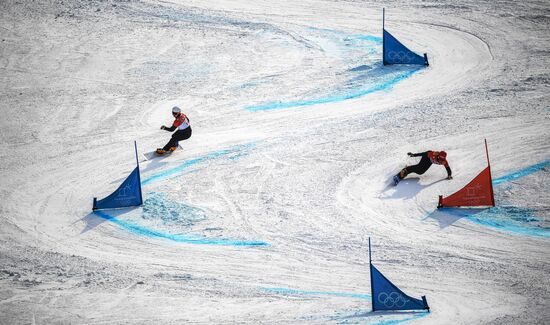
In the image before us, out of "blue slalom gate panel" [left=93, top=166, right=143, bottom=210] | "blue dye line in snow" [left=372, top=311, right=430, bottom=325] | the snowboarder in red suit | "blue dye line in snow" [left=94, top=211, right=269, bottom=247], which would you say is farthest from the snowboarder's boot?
"blue slalom gate panel" [left=93, top=166, right=143, bottom=210]

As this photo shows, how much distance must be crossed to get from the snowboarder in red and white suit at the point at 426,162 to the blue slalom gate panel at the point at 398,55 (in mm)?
5705

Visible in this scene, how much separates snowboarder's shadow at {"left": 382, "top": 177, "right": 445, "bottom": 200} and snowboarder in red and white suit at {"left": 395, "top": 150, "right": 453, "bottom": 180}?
19cm

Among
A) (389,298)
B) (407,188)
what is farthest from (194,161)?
(389,298)

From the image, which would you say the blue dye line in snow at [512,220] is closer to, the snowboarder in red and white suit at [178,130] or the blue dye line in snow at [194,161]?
the blue dye line in snow at [194,161]

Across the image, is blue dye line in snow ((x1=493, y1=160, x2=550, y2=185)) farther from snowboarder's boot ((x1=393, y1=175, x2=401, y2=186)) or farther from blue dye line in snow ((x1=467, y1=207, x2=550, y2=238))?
snowboarder's boot ((x1=393, y1=175, x2=401, y2=186))

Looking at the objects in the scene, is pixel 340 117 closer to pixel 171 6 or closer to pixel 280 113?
pixel 280 113

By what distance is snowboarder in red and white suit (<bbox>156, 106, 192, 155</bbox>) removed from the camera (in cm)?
1633

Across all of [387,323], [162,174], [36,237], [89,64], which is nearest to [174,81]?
[89,64]

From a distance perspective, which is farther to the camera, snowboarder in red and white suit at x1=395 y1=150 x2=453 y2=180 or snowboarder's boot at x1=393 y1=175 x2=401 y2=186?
snowboarder's boot at x1=393 y1=175 x2=401 y2=186

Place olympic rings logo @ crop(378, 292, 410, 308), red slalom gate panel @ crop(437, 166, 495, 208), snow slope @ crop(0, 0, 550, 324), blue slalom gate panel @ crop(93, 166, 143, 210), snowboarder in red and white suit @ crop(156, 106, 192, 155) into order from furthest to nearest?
snowboarder in red and white suit @ crop(156, 106, 192, 155), blue slalom gate panel @ crop(93, 166, 143, 210), red slalom gate panel @ crop(437, 166, 495, 208), snow slope @ crop(0, 0, 550, 324), olympic rings logo @ crop(378, 292, 410, 308)

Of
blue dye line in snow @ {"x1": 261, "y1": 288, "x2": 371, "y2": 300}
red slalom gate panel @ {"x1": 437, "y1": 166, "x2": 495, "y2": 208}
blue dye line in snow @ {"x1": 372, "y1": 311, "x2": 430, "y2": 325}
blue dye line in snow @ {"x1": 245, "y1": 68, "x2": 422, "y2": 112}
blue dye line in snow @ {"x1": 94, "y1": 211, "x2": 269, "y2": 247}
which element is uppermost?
blue dye line in snow @ {"x1": 245, "y1": 68, "x2": 422, "y2": 112}

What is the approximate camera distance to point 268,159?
53.3ft

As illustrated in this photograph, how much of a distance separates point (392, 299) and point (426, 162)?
441 centimetres

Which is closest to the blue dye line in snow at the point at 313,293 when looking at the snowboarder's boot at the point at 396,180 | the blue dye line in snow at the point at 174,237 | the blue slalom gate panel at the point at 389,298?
the blue slalom gate panel at the point at 389,298
